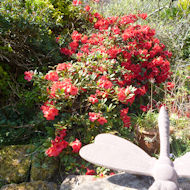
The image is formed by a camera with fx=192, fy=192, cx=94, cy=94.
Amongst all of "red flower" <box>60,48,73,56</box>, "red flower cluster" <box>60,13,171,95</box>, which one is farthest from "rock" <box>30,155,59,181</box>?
"red flower" <box>60,48,73,56</box>

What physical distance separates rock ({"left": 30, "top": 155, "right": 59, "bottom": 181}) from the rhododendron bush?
195 mm

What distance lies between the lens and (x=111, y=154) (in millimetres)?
→ 1152

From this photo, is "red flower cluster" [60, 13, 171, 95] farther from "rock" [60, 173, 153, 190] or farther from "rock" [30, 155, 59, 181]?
"rock" [60, 173, 153, 190]

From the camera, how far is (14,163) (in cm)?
199

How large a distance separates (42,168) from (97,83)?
106 cm

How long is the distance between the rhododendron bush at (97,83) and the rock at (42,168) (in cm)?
20

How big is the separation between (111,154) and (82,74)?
3.96 ft

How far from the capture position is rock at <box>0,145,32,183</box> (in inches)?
75.4

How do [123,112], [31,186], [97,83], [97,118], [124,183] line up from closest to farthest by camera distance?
1. [124,183]
2. [31,186]
3. [97,118]
4. [97,83]
5. [123,112]

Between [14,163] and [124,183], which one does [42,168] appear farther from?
[124,183]

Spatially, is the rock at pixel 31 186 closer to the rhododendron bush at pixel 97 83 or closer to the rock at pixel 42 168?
the rock at pixel 42 168

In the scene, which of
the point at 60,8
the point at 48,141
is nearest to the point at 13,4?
the point at 60,8

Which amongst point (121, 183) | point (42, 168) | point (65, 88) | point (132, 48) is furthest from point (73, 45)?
point (121, 183)

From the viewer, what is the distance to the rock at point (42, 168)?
6.35 feet
